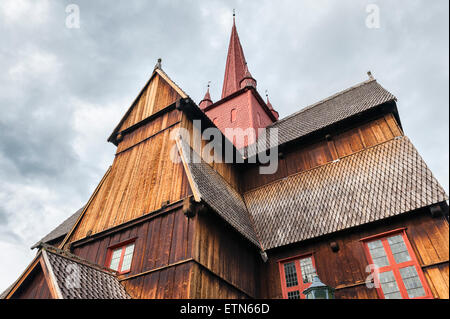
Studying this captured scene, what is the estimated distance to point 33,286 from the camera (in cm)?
731

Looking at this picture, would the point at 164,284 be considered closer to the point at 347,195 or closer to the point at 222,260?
the point at 222,260

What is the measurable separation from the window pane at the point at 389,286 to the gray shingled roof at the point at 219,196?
4015 mm

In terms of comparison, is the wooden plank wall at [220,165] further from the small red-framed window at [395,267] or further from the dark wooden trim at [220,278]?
the small red-framed window at [395,267]

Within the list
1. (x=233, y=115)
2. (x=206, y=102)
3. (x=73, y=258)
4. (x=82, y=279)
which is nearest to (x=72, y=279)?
(x=82, y=279)

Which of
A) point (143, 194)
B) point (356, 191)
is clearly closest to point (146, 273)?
point (143, 194)

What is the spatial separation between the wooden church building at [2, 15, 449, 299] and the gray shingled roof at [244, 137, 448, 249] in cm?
5

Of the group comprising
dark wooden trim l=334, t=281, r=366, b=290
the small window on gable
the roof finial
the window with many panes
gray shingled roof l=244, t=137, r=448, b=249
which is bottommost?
dark wooden trim l=334, t=281, r=366, b=290

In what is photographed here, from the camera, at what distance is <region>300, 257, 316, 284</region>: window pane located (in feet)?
33.5

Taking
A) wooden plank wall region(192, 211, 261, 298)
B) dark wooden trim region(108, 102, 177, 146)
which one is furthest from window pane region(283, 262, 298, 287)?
dark wooden trim region(108, 102, 177, 146)

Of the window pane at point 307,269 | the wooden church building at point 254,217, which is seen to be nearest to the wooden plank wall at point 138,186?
the wooden church building at point 254,217

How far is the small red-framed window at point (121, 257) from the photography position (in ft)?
31.2

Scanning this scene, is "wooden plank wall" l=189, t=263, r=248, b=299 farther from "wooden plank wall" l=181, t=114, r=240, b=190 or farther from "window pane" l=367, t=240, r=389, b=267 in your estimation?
"wooden plank wall" l=181, t=114, r=240, b=190

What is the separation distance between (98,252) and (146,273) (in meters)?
2.75

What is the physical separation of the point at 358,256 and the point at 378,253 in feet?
1.97
